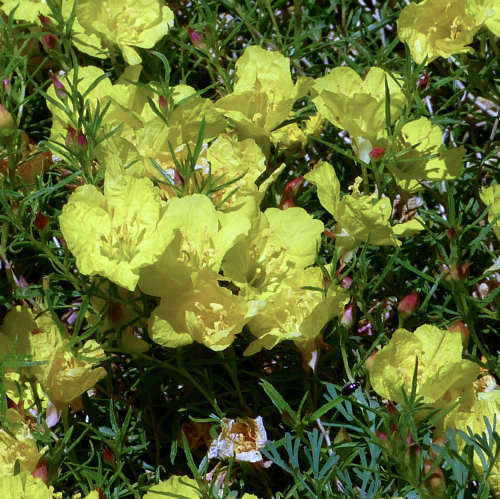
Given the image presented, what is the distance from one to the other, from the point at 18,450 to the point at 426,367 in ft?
2.56

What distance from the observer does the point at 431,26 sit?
1902 mm

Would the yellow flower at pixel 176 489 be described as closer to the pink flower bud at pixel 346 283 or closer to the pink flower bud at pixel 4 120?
the pink flower bud at pixel 346 283

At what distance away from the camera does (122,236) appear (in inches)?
58.2

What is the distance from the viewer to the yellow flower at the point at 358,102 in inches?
66.4

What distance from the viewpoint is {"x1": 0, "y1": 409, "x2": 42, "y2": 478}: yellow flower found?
150cm

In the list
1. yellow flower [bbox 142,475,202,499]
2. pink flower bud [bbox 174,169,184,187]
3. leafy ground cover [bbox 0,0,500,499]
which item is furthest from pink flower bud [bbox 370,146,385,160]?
yellow flower [bbox 142,475,202,499]

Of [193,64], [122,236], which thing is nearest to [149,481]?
[122,236]

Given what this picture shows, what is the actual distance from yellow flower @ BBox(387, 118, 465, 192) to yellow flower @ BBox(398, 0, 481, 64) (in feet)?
0.62

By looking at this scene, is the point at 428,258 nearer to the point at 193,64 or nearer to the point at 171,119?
the point at 171,119

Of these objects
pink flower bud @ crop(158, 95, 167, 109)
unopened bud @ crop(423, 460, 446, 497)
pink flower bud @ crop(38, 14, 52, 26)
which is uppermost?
pink flower bud @ crop(38, 14, 52, 26)

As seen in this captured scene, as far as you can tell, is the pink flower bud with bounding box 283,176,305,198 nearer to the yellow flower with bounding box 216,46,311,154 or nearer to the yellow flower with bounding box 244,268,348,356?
the yellow flower with bounding box 216,46,311,154

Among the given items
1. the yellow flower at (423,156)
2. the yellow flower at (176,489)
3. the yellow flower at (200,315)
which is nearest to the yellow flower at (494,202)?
the yellow flower at (423,156)

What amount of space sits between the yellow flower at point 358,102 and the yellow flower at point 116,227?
17.6 inches

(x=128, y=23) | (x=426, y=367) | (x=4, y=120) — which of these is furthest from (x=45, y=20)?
(x=426, y=367)
